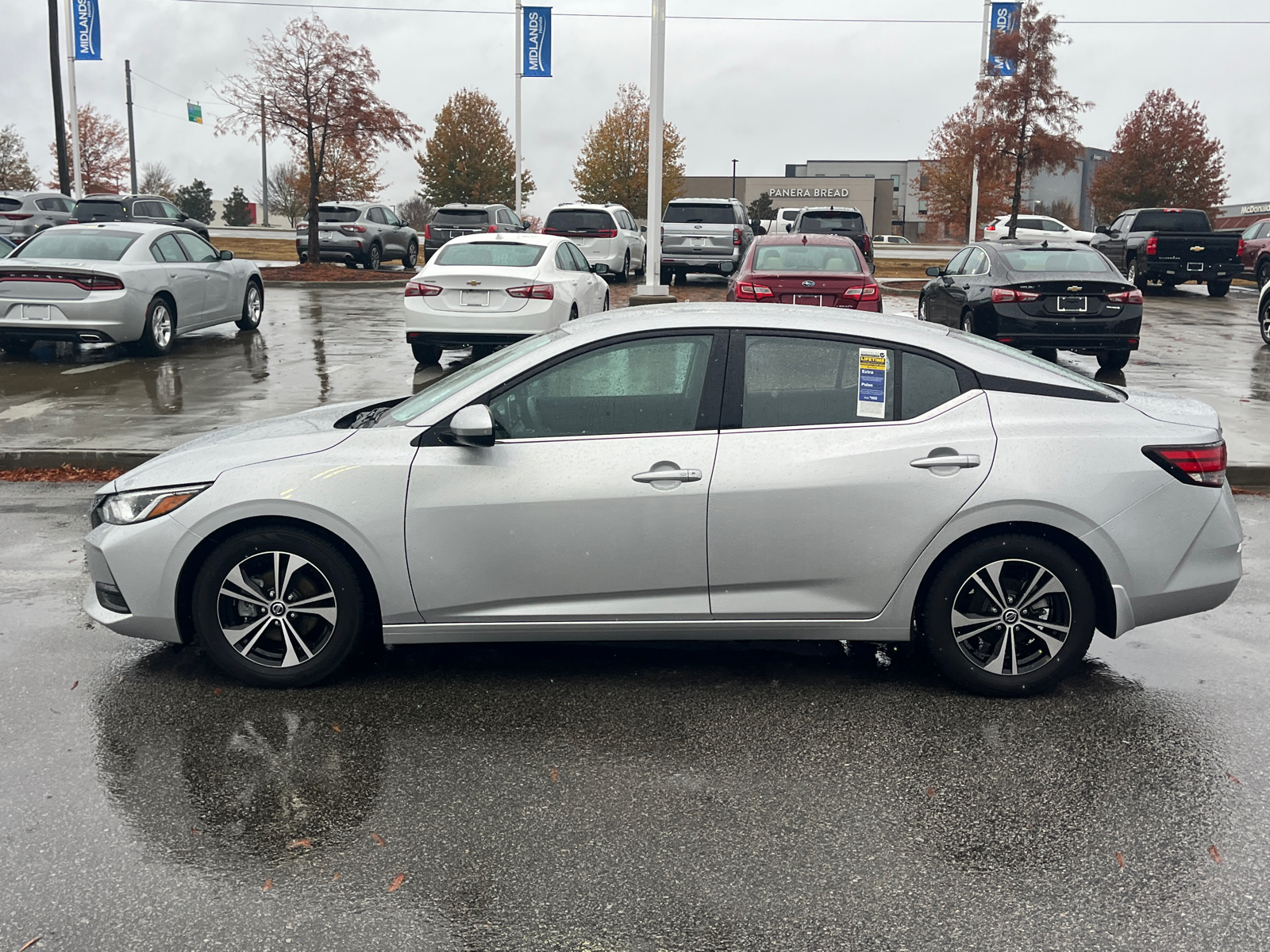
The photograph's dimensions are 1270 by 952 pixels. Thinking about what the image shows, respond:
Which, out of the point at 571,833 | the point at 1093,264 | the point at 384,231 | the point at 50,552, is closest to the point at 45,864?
the point at 571,833

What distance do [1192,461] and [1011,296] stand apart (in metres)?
9.85

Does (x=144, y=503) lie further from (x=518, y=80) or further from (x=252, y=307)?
(x=518, y=80)

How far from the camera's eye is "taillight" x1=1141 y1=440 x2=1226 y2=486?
15.8 ft

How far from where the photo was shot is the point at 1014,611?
190 inches

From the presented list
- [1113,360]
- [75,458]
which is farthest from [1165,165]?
[75,458]

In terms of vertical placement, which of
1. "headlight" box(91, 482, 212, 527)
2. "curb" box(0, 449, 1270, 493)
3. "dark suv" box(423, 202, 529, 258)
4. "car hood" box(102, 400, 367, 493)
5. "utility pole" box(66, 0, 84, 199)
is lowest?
"curb" box(0, 449, 1270, 493)

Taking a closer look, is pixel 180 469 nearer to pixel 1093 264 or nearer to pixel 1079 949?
pixel 1079 949

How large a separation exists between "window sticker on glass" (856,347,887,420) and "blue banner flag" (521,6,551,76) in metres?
35.1

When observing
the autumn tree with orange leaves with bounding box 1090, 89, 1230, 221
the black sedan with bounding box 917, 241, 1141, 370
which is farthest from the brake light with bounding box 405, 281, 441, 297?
the autumn tree with orange leaves with bounding box 1090, 89, 1230, 221

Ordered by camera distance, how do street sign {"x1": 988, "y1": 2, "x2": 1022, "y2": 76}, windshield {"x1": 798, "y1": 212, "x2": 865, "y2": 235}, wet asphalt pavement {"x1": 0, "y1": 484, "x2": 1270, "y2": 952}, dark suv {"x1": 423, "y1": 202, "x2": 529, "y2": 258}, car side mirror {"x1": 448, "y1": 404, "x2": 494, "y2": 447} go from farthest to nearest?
street sign {"x1": 988, "y1": 2, "x2": 1022, "y2": 76}, dark suv {"x1": 423, "y1": 202, "x2": 529, "y2": 258}, windshield {"x1": 798, "y1": 212, "x2": 865, "y2": 235}, car side mirror {"x1": 448, "y1": 404, "x2": 494, "y2": 447}, wet asphalt pavement {"x1": 0, "y1": 484, "x2": 1270, "y2": 952}

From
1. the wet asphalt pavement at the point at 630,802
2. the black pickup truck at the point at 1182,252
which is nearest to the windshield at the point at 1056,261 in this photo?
the wet asphalt pavement at the point at 630,802

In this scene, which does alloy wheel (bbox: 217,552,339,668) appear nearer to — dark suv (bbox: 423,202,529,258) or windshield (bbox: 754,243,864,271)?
windshield (bbox: 754,243,864,271)

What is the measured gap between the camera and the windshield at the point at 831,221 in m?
26.3

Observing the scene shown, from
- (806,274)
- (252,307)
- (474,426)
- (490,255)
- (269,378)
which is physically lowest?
(269,378)
